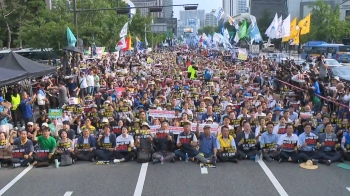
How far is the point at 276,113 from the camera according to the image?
1372 cm

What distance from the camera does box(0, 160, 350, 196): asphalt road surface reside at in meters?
9.24

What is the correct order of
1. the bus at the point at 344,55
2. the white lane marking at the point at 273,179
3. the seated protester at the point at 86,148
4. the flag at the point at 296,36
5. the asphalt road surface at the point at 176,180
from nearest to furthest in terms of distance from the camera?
1. the white lane marking at the point at 273,179
2. the asphalt road surface at the point at 176,180
3. the seated protester at the point at 86,148
4. the flag at the point at 296,36
5. the bus at the point at 344,55

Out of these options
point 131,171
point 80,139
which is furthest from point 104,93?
point 131,171

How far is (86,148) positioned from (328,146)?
641cm

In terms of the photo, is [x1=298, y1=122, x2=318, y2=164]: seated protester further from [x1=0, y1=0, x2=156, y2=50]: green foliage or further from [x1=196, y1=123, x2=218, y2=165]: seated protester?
[x1=0, y1=0, x2=156, y2=50]: green foliage

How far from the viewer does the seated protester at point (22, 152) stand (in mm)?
11500

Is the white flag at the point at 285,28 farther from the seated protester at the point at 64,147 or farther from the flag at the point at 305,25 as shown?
the seated protester at the point at 64,147

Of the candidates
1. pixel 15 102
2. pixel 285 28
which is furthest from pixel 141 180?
pixel 285 28

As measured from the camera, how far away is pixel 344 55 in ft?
162

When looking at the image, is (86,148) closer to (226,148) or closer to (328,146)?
(226,148)

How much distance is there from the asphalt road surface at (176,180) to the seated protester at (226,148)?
0.21m

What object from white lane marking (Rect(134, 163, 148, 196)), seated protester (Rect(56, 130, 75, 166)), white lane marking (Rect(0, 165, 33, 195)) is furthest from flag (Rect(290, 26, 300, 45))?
white lane marking (Rect(0, 165, 33, 195))

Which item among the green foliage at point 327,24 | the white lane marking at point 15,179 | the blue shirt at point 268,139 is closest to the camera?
the white lane marking at point 15,179

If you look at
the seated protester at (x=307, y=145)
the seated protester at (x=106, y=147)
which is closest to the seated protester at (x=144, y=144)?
the seated protester at (x=106, y=147)
